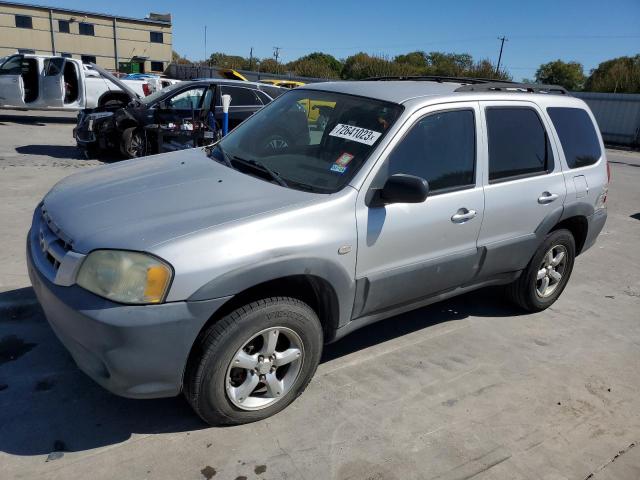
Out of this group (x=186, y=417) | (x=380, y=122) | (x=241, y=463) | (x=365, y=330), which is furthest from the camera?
(x=365, y=330)

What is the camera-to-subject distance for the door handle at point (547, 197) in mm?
3929

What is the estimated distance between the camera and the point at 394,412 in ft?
9.99

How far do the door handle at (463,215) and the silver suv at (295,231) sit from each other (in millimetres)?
12

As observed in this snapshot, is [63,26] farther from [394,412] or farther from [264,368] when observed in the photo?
[394,412]

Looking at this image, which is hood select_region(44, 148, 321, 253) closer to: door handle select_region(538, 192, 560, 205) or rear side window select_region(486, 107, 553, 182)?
rear side window select_region(486, 107, 553, 182)

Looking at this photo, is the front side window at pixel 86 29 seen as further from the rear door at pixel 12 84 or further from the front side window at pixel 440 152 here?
the front side window at pixel 440 152

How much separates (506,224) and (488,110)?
824mm

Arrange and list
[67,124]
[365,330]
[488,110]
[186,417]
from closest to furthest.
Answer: [186,417]
[488,110]
[365,330]
[67,124]

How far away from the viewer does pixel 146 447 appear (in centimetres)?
262

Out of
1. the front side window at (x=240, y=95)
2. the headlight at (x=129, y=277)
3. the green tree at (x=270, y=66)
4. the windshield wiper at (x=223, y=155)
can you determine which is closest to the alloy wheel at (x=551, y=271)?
the windshield wiper at (x=223, y=155)

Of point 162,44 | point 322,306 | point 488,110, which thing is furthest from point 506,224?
point 162,44

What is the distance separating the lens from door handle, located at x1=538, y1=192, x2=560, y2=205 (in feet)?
12.9

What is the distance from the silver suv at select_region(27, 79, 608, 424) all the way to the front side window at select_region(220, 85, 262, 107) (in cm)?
656

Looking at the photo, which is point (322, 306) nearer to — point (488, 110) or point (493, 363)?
point (493, 363)
